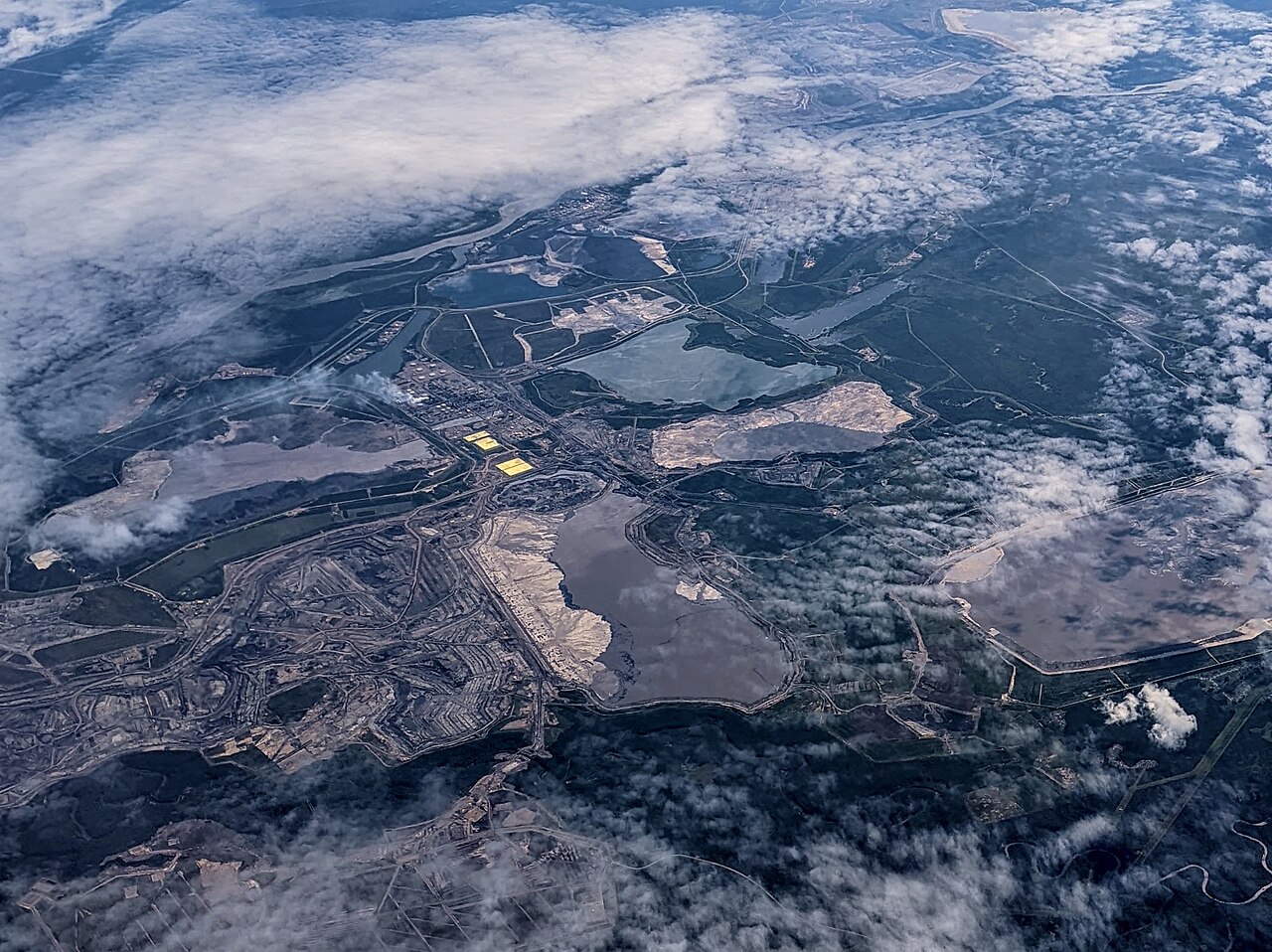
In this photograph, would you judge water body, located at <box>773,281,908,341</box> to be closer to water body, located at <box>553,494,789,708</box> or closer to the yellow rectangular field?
the yellow rectangular field

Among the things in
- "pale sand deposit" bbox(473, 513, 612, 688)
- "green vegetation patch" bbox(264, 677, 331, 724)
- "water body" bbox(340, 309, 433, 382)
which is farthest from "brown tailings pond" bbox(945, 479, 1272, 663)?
"water body" bbox(340, 309, 433, 382)

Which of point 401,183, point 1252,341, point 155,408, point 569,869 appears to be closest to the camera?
point 569,869

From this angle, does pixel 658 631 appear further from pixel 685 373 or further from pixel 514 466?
pixel 685 373

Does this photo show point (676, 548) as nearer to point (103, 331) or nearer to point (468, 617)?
point (468, 617)

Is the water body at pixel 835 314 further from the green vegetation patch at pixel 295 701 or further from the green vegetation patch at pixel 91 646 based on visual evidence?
the green vegetation patch at pixel 91 646

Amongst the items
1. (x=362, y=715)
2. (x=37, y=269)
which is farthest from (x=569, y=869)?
(x=37, y=269)

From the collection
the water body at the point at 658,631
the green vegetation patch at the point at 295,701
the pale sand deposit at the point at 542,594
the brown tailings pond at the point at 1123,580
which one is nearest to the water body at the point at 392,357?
the pale sand deposit at the point at 542,594
